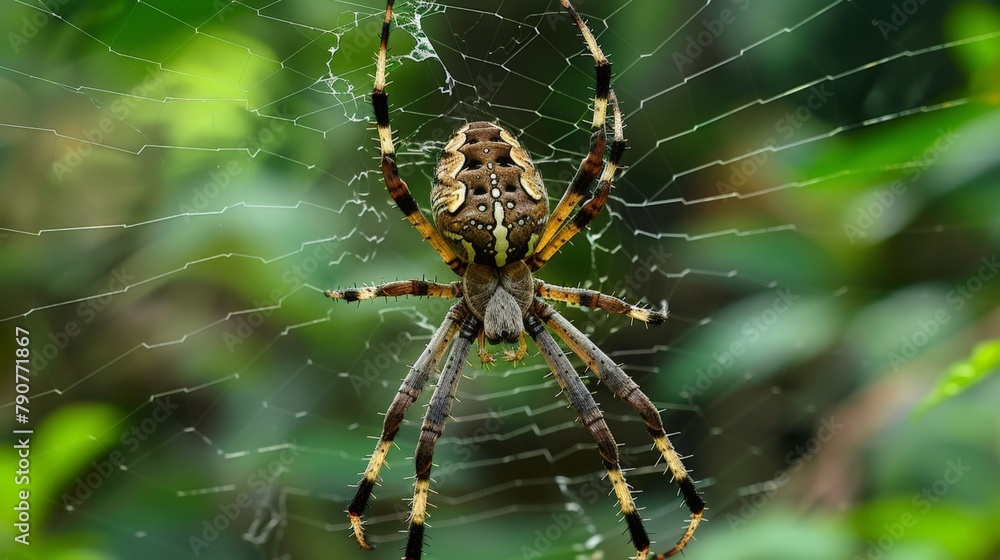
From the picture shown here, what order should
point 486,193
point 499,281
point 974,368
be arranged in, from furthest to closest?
point 499,281 → point 486,193 → point 974,368

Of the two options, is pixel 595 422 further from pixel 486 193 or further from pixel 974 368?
pixel 974 368

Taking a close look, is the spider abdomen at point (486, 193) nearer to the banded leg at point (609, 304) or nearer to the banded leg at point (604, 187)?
the banded leg at point (604, 187)

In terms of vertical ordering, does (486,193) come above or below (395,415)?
above

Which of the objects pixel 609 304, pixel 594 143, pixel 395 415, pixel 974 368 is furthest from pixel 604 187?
pixel 974 368

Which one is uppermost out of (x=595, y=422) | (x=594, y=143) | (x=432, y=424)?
(x=594, y=143)

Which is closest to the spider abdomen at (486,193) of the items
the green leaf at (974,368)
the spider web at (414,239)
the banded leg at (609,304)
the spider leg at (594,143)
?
the spider leg at (594,143)

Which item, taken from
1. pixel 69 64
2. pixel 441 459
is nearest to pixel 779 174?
pixel 441 459

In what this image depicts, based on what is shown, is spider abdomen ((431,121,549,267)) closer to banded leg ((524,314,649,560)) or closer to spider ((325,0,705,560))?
spider ((325,0,705,560))
